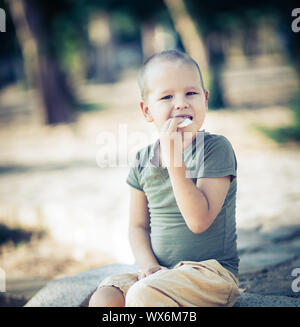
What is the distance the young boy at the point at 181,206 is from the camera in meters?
1.61

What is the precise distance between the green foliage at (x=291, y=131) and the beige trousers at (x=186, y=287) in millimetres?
5155

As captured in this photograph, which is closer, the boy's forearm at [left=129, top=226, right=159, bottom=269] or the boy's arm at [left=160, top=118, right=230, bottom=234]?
the boy's arm at [left=160, top=118, right=230, bottom=234]

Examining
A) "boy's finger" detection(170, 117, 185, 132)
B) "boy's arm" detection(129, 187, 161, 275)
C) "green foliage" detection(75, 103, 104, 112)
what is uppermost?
"green foliage" detection(75, 103, 104, 112)

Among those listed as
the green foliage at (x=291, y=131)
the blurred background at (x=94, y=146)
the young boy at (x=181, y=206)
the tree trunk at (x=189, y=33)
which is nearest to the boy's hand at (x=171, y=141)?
the young boy at (x=181, y=206)

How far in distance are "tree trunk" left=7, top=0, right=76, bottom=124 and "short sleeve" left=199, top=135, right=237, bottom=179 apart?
360 inches

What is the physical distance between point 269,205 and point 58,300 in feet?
7.25

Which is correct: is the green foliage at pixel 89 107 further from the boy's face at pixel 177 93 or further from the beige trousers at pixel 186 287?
the beige trousers at pixel 186 287

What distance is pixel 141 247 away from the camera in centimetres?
189

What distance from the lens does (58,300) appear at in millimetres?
2283

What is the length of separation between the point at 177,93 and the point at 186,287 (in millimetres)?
733

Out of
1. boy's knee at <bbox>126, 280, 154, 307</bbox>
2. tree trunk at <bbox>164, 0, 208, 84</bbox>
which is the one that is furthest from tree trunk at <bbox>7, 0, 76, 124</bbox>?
boy's knee at <bbox>126, 280, 154, 307</bbox>

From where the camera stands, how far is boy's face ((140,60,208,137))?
173cm

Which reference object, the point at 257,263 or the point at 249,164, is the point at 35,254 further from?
the point at 249,164

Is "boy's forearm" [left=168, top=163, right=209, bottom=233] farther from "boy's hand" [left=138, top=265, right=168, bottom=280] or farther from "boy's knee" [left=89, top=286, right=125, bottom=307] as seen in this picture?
"boy's knee" [left=89, top=286, right=125, bottom=307]
